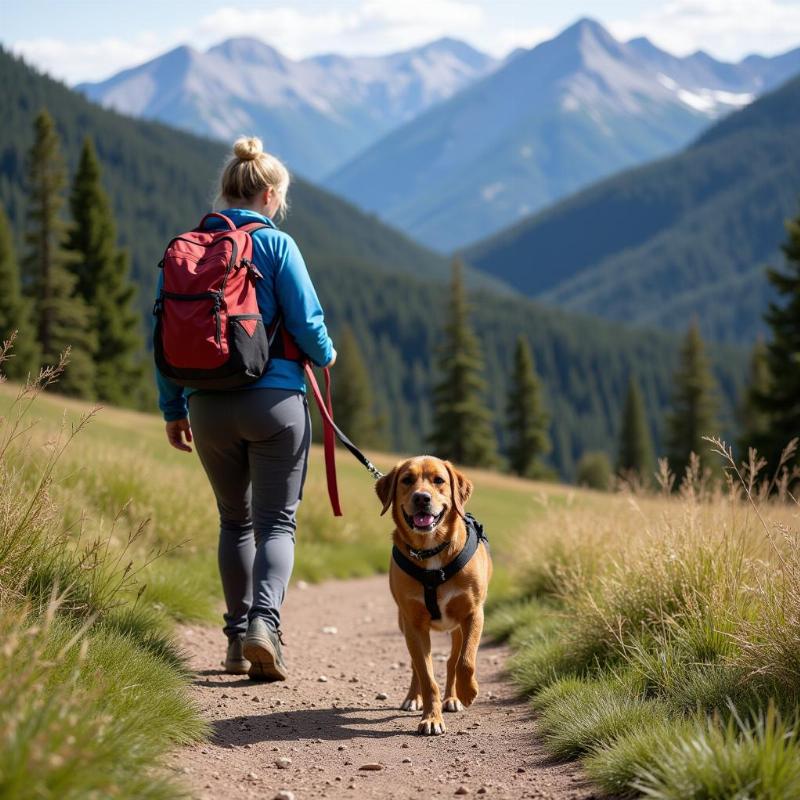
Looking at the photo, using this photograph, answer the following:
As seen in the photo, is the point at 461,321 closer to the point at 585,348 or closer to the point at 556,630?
the point at 556,630

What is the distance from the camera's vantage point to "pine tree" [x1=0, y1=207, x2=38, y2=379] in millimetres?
42781

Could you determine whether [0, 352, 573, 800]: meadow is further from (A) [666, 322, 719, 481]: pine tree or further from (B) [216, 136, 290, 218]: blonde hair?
(A) [666, 322, 719, 481]: pine tree

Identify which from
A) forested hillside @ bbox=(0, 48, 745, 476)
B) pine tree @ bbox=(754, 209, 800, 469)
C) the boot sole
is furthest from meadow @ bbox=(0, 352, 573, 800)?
forested hillside @ bbox=(0, 48, 745, 476)

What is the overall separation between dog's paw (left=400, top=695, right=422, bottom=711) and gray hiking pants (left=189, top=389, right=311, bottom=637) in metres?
0.87

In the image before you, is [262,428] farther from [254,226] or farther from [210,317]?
[254,226]

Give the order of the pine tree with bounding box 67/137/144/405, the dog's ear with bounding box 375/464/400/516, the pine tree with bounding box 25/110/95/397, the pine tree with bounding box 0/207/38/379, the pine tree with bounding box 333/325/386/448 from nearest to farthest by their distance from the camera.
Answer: the dog's ear with bounding box 375/464/400/516 < the pine tree with bounding box 0/207/38/379 < the pine tree with bounding box 25/110/95/397 < the pine tree with bounding box 67/137/144/405 < the pine tree with bounding box 333/325/386/448

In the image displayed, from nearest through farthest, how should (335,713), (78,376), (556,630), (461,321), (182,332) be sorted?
(182,332), (335,713), (556,630), (78,376), (461,321)

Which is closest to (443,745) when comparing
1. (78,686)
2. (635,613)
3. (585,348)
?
(635,613)

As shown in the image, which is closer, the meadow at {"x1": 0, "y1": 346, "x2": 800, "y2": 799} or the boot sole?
the meadow at {"x1": 0, "y1": 346, "x2": 800, "y2": 799}

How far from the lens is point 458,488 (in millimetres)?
5680

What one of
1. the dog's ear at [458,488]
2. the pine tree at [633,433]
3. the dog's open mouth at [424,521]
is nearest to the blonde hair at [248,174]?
the dog's ear at [458,488]

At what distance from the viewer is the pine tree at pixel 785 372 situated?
32.7m

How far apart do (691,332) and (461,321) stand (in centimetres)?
1417

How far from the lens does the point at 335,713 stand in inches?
225
